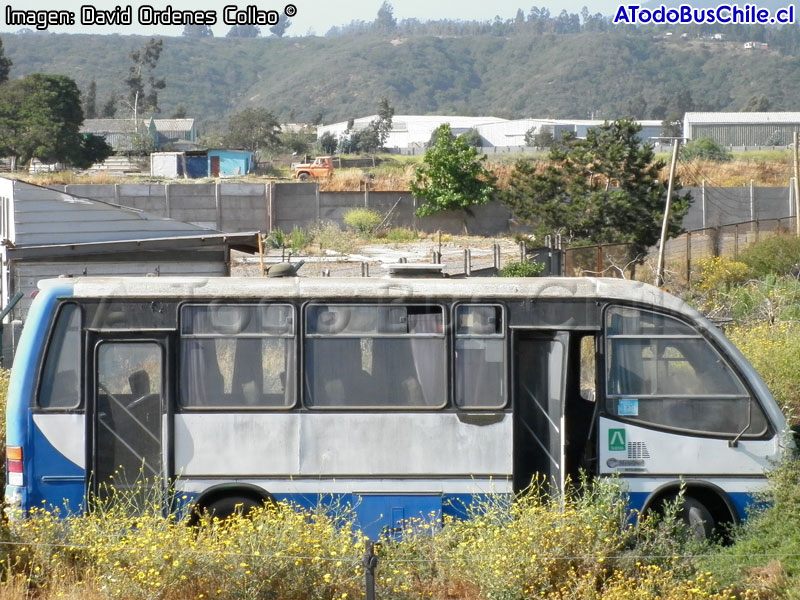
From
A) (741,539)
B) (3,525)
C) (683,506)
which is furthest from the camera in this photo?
(683,506)

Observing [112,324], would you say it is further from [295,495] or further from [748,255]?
[748,255]

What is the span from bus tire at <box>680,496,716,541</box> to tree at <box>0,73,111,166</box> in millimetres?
58516

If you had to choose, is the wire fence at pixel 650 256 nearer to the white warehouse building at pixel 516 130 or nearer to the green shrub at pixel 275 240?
the green shrub at pixel 275 240

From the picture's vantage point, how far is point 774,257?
84.6 feet

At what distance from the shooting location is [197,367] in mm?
8602

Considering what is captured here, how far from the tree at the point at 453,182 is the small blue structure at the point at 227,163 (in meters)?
25.3

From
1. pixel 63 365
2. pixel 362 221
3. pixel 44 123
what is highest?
pixel 44 123

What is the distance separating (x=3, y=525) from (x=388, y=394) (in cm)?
320

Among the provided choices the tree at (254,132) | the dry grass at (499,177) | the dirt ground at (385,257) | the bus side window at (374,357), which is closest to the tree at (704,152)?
the dry grass at (499,177)

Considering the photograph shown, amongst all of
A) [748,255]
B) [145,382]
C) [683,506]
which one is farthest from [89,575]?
[748,255]

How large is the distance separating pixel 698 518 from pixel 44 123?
59582mm

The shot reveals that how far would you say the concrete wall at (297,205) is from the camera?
40594mm

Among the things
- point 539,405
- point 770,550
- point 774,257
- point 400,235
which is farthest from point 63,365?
point 400,235

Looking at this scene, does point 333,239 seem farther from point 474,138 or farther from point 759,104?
point 759,104
